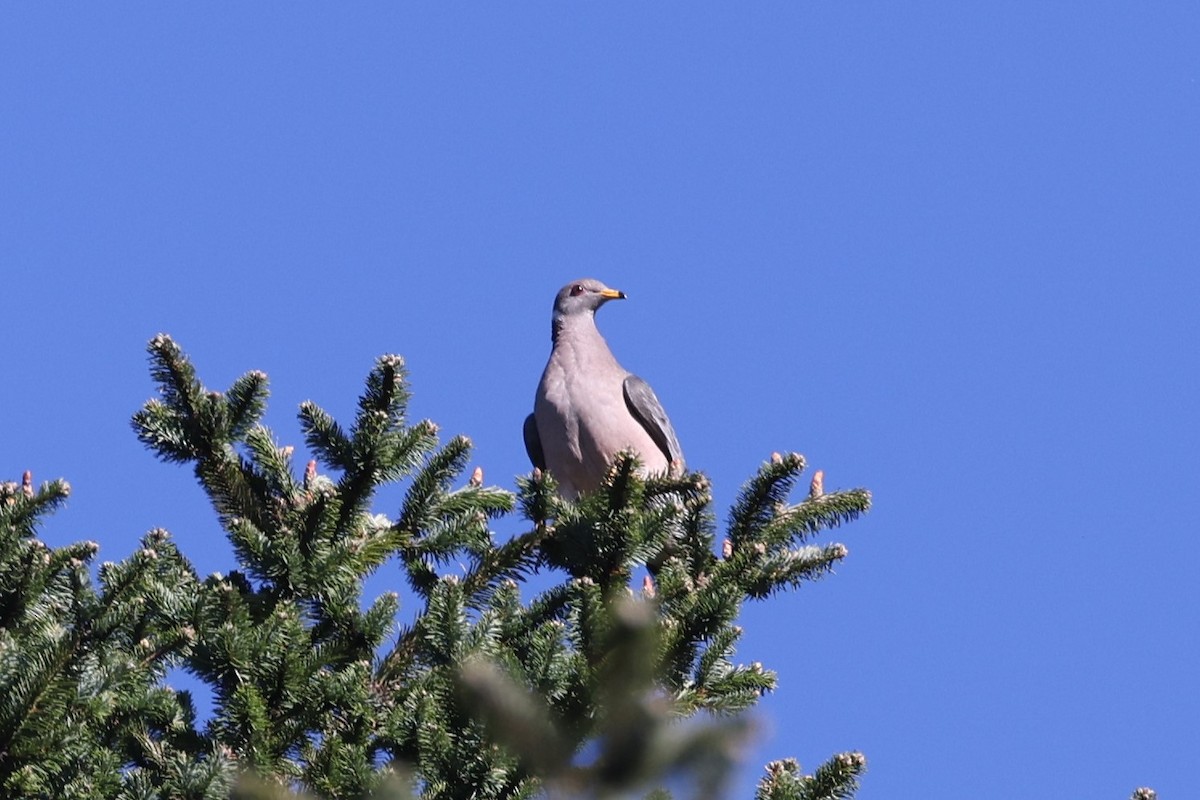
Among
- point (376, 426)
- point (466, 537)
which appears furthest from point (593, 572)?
point (376, 426)

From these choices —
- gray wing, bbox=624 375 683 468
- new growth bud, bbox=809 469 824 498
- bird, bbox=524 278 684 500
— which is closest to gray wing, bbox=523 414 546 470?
bird, bbox=524 278 684 500

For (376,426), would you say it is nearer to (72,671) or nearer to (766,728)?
(72,671)

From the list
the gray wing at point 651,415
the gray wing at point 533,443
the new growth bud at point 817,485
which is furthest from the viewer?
the gray wing at point 533,443

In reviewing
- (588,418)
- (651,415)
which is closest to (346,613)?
(588,418)

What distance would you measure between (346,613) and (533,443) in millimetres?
5371

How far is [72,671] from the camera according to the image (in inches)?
167

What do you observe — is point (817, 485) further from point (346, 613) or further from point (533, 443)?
point (533, 443)

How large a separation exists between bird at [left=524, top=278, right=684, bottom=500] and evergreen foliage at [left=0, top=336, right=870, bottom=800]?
11.3ft

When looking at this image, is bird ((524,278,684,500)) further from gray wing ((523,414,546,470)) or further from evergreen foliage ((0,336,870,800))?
evergreen foliage ((0,336,870,800))

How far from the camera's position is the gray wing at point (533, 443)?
1012 cm

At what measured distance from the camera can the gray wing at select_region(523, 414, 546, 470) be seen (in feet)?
33.2

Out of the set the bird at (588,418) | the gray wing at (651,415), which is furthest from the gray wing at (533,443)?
the gray wing at (651,415)

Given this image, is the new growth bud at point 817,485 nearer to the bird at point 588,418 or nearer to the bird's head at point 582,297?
the bird at point 588,418

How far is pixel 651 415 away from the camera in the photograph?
992 centimetres
